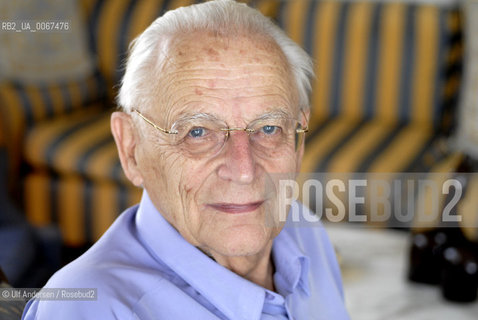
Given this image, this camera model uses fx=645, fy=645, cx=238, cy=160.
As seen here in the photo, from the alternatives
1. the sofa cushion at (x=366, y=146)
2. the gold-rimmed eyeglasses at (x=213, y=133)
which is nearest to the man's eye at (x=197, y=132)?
the gold-rimmed eyeglasses at (x=213, y=133)

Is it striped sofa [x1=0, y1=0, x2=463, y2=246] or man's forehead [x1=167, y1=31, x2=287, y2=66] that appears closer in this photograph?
man's forehead [x1=167, y1=31, x2=287, y2=66]

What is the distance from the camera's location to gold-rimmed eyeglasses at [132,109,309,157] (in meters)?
1.02

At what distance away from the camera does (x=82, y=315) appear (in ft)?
2.85

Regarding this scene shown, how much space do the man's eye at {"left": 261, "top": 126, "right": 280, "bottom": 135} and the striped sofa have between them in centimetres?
162

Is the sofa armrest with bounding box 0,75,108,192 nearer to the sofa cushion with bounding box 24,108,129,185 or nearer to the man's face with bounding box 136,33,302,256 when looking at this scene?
the sofa cushion with bounding box 24,108,129,185

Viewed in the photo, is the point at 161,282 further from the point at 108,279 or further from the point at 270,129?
the point at 270,129

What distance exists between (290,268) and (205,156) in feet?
0.97

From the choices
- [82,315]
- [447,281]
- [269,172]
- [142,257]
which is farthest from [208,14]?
[447,281]

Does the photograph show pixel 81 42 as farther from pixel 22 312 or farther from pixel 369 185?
pixel 22 312

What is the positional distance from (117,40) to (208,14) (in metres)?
2.33

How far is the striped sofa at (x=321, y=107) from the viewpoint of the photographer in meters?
2.76

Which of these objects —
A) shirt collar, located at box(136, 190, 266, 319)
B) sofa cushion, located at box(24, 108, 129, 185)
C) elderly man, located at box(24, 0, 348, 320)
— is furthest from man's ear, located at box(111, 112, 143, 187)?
sofa cushion, located at box(24, 108, 129, 185)

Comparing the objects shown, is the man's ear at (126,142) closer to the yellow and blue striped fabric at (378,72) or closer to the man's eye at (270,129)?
the man's eye at (270,129)

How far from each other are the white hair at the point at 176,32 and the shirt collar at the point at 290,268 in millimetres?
362
